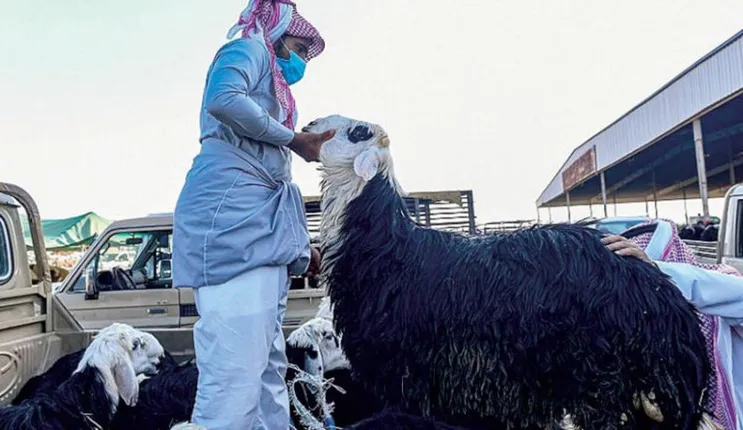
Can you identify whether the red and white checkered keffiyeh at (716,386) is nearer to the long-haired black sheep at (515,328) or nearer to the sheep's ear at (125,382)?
the long-haired black sheep at (515,328)

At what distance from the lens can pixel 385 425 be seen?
173cm

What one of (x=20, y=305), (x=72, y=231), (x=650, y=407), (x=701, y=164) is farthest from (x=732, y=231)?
(x=72, y=231)

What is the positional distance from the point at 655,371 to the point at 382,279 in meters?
1.09

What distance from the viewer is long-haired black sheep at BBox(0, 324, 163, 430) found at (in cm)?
308

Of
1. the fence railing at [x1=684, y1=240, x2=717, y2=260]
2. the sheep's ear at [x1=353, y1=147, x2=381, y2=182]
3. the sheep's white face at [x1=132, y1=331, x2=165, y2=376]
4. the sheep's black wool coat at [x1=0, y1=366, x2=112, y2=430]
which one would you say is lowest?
the sheep's black wool coat at [x1=0, y1=366, x2=112, y2=430]

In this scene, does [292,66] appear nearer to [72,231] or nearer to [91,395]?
[91,395]

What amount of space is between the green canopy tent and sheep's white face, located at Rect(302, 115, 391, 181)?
10.9m

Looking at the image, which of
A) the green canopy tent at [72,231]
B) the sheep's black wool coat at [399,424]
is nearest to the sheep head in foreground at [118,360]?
the sheep's black wool coat at [399,424]

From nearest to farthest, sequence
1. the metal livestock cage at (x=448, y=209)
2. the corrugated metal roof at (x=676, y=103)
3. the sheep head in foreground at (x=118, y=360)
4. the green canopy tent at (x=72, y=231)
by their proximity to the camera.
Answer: the sheep head in foreground at (x=118, y=360) < the metal livestock cage at (x=448, y=209) < the green canopy tent at (x=72, y=231) < the corrugated metal roof at (x=676, y=103)

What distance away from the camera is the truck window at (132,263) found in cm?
628

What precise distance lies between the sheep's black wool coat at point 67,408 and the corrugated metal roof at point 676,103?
1522 centimetres

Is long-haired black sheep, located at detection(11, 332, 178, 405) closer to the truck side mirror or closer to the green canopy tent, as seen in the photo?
the truck side mirror

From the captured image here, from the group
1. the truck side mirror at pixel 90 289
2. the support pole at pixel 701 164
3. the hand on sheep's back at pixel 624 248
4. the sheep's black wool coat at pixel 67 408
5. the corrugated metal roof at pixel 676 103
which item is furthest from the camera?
the support pole at pixel 701 164

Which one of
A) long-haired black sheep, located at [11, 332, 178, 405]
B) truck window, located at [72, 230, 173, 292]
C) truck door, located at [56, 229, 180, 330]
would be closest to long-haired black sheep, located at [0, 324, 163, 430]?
long-haired black sheep, located at [11, 332, 178, 405]
